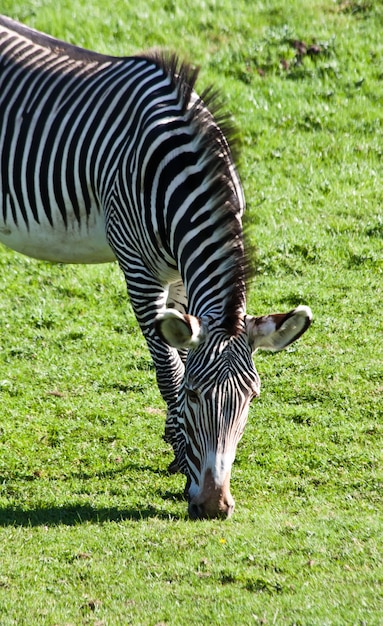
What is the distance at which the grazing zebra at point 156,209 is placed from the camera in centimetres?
694

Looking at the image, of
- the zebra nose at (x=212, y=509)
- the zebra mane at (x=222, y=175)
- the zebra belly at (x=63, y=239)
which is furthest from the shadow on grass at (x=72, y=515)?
the zebra belly at (x=63, y=239)

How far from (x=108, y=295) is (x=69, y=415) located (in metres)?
3.07

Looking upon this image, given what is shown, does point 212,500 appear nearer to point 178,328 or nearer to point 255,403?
point 178,328

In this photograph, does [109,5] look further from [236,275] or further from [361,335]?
[236,275]

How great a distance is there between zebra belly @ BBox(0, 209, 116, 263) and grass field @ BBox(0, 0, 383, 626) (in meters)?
1.49

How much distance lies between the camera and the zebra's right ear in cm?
679

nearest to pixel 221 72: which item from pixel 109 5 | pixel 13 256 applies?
pixel 109 5

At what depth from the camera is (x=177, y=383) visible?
29.4 ft

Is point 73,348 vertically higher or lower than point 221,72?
lower

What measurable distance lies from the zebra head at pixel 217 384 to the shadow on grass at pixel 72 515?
1214 mm

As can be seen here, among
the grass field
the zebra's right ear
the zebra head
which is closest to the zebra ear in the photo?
the zebra head

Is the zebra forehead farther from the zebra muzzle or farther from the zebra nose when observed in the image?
the zebra nose

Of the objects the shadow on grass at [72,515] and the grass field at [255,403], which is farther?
the shadow on grass at [72,515]

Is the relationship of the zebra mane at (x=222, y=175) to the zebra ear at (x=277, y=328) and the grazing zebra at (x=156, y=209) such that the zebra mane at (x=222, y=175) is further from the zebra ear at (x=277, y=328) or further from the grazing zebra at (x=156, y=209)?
the zebra ear at (x=277, y=328)
